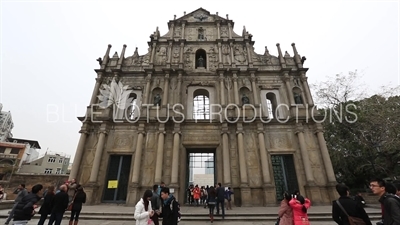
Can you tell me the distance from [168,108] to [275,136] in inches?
315

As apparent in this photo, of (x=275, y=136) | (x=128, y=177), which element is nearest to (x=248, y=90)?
(x=275, y=136)

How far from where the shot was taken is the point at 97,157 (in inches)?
530

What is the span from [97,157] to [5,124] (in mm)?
61637

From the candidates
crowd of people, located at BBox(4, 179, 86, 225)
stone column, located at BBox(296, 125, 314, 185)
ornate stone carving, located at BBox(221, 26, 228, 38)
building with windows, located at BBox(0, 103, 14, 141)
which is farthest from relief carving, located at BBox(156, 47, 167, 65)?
building with windows, located at BBox(0, 103, 14, 141)

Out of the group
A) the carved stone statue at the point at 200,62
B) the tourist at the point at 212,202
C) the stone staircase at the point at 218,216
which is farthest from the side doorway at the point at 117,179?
the carved stone statue at the point at 200,62

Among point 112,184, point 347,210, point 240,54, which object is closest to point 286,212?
point 347,210

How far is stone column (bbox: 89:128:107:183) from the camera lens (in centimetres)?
1293

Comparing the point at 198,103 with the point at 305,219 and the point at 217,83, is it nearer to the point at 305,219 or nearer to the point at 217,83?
the point at 217,83

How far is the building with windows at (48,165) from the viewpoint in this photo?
39753 mm

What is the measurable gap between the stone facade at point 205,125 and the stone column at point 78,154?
0.22 ft

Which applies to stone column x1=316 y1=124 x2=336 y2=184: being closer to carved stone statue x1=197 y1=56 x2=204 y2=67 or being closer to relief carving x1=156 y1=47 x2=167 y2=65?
carved stone statue x1=197 y1=56 x2=204 y2=67

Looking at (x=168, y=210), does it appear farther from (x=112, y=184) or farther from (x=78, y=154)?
(x=78, y=154)

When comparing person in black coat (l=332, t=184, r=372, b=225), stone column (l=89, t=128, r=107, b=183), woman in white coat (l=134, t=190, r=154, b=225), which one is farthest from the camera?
stone column (l=89, t=128, r=107, b=183)

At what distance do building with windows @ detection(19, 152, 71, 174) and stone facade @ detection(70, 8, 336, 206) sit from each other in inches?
1432
